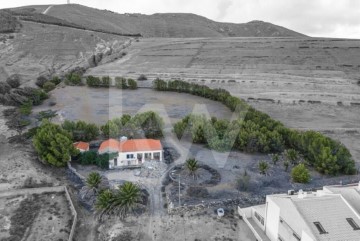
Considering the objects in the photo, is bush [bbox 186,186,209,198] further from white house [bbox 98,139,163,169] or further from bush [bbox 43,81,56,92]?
bush [bbox 43,81,56,92]

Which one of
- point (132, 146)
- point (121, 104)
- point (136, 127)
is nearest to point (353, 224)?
point (132, 146)

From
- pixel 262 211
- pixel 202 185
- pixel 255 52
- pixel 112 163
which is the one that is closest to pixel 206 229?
pixel 262 211

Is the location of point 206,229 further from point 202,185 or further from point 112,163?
point 112,163

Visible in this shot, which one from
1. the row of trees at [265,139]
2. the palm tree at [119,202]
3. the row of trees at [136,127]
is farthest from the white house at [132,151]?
the palm tree at [119,202]

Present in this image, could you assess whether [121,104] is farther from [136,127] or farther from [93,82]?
[136,127]

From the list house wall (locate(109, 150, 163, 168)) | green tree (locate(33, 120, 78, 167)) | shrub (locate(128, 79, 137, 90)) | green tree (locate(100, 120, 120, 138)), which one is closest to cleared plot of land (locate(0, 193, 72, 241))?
green tree (locate(33, 120, 78, 167))
